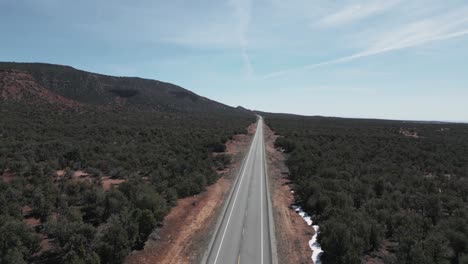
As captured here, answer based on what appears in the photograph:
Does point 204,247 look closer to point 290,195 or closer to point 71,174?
point 290,195

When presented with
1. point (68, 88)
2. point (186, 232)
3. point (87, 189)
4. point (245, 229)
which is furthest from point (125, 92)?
point (245, 229)

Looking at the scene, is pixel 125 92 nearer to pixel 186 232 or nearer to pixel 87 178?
pixel 87 178

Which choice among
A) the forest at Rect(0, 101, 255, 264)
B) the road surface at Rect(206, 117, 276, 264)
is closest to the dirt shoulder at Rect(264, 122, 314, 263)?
the road surface at Rect(206, 117, 276, 264)

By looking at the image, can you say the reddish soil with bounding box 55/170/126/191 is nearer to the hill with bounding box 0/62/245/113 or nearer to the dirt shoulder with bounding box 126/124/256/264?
the dirt shoulder with bounding box 126/124/256/264

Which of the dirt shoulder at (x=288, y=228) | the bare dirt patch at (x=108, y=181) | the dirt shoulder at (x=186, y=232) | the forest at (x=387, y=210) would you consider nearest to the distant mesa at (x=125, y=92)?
the bare dirt patch at (x=108, y=181)

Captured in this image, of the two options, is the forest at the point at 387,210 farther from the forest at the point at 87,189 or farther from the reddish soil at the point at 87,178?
the reddish soil at the point at 87,178

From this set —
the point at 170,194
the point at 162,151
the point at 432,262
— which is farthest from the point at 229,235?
the point at 162,151
